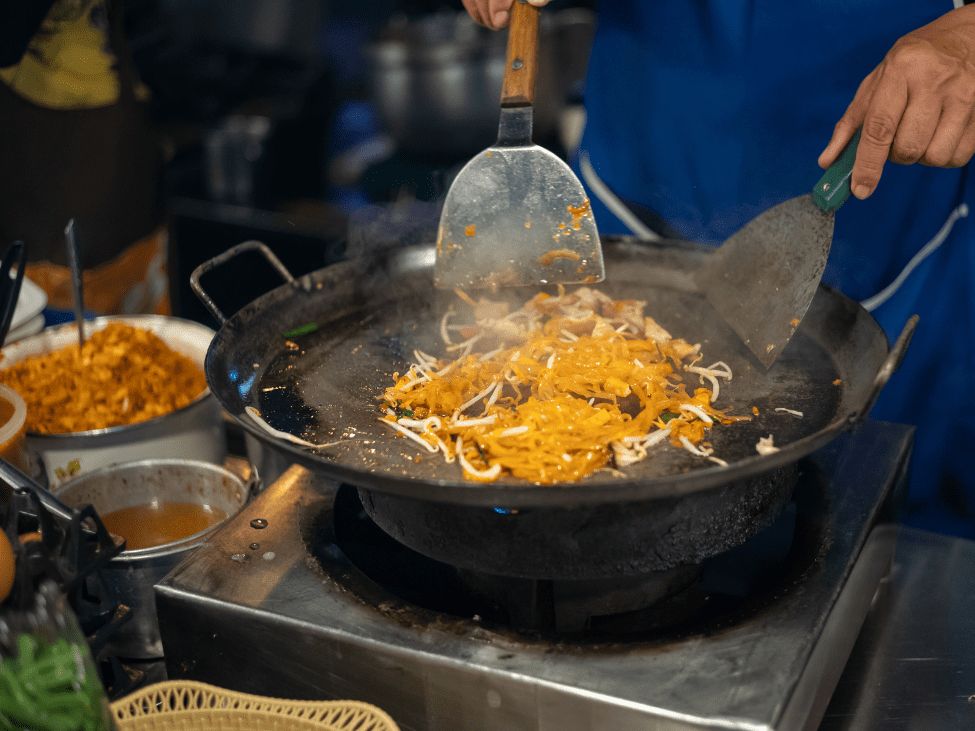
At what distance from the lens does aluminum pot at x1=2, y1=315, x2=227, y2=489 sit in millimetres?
1769

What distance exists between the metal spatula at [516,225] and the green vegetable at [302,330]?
32 centimetres

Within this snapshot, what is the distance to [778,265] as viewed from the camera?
5.84ft

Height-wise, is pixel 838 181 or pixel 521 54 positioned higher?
pixel 521 54

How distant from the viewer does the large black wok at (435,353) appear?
3.86 feet

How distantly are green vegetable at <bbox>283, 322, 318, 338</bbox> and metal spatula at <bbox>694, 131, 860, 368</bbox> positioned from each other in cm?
98

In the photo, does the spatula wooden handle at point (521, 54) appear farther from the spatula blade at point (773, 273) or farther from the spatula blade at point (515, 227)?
the spatula blade at point (773, 273)

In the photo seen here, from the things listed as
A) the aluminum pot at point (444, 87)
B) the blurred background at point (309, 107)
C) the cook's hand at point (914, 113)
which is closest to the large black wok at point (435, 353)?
the cook's hand at point (914, 113)

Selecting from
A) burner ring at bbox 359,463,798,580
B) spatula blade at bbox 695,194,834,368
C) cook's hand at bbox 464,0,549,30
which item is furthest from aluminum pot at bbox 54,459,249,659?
cook's hand at bbox 464,0,549,30

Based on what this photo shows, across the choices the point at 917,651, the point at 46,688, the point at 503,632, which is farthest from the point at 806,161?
the point at 46,688

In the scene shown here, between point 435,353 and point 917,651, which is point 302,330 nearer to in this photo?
point 435,353

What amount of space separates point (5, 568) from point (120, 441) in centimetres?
78

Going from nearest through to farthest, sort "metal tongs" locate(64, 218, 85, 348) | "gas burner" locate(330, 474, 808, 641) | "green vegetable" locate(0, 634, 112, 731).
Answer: "green vegetable" locate(0, 634, 112, 731) → "gas burner" locate(330, 474, 808, 641) → "metal tongs" locate(64, 218, 85, 348)

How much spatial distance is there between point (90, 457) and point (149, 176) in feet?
7.60

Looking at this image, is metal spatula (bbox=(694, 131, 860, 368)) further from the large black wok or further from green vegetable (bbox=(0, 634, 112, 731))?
green vegetable (bbox=(0, 634, 112, 731))
